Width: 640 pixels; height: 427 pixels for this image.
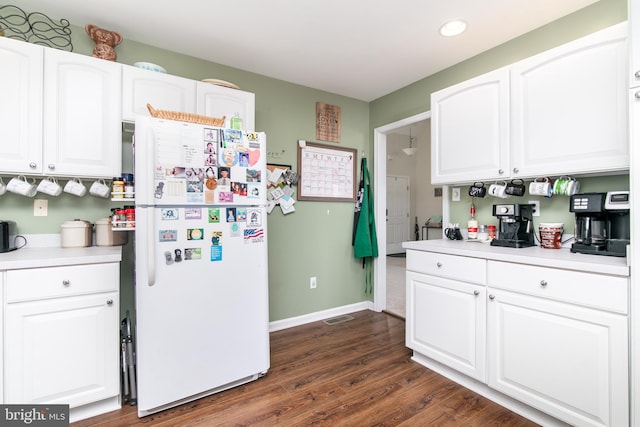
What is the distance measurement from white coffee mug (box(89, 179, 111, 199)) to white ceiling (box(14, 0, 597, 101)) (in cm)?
109

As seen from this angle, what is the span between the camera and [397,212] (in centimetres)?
726

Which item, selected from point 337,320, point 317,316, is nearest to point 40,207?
point 317,316

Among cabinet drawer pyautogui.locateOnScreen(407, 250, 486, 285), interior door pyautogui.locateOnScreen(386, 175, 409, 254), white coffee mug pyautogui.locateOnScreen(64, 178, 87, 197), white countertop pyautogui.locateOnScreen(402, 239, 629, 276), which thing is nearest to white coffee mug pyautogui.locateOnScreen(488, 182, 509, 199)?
white countertop pyautogui.locateOnScreen(402, 239, 629, 276)

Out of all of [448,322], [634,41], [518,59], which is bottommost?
[448,322]

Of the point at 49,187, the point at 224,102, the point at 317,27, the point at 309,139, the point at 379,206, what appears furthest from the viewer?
the point at 379,206

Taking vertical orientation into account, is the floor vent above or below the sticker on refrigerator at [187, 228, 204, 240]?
below

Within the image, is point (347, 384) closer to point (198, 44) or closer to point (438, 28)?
point (438, 28)

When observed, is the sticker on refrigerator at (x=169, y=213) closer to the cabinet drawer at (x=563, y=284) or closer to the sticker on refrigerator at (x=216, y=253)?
the sticker on refrigerator at (x=216, y=253)

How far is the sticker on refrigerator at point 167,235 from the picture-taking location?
168cm

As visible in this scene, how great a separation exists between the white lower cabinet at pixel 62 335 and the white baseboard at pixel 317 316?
1430mm

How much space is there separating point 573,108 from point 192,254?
92.3 inches

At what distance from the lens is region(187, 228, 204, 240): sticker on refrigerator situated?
1756 mm

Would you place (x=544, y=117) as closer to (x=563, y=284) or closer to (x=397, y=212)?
(x=563, y=284)

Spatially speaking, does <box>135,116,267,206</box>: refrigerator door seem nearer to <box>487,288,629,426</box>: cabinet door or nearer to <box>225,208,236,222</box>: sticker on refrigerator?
<box>225,208,236,222</box>: sticker on refrigerator
